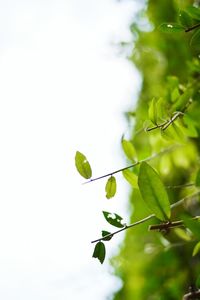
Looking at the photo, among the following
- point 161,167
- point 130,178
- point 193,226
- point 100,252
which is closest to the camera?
point 193,226

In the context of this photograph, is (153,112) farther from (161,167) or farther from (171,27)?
(161,167)

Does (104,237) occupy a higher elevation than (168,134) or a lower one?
lower

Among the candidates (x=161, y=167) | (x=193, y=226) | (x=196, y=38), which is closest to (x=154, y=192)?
(x=193, y=226)

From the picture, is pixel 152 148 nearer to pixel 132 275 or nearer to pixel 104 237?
pixel 132 275

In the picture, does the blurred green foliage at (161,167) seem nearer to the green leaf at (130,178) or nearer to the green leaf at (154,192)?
Result: the green leaf at (130,178)

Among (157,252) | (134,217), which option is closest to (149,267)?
(157,252)

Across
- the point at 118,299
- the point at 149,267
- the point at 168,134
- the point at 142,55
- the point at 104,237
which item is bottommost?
the point at 118,299
